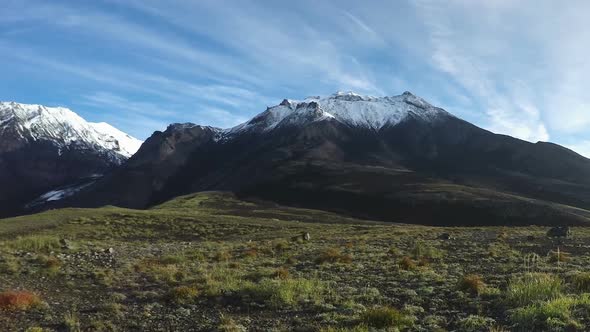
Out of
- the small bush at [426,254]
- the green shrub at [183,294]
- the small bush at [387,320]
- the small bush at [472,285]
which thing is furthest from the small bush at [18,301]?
the small bush at [426,254]

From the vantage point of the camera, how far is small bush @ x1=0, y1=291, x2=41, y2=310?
543 inches

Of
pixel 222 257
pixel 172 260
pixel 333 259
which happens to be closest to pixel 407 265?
pixel 333 259

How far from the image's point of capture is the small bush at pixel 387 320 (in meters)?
11.6

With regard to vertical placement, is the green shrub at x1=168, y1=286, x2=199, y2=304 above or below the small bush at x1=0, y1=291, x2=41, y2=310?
above

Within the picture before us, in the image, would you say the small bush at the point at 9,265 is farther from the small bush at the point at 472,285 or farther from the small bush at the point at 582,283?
the small bush at the point at 582,283

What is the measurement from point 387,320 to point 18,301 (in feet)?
32.1

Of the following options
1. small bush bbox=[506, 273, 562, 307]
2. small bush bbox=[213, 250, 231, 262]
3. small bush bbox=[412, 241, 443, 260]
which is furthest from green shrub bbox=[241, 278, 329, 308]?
small bush bbox=[213, 250, 231, 262]

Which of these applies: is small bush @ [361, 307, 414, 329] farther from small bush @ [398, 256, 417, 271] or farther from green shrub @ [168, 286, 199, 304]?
small bush @ [398, 256, 417, 271]

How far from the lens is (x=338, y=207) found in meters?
141

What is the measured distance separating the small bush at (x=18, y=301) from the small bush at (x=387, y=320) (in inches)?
355

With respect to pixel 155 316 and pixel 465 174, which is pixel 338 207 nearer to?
pixel 465 174

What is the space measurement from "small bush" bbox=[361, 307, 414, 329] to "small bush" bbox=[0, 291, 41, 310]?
9018 mm

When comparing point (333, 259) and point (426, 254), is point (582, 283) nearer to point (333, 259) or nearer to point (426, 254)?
point (426, 254)

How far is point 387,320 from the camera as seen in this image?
1170 centimetres
